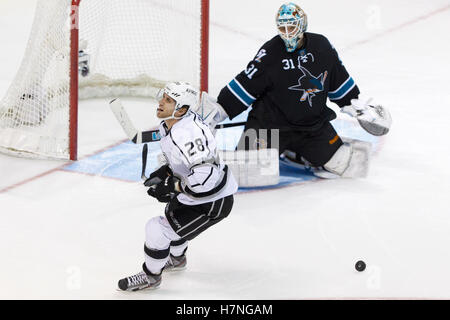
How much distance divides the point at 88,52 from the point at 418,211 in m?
2.37

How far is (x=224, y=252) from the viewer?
384 centimetres

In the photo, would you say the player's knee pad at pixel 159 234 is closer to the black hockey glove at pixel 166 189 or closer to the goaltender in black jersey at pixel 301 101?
the black hockey glove at pixel 166 189

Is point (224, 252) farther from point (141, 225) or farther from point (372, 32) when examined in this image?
point (372, 32)

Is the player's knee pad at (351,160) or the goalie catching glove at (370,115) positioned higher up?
the goalie catching glove at (370,115)

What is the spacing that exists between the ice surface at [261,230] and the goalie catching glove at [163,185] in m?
0.38

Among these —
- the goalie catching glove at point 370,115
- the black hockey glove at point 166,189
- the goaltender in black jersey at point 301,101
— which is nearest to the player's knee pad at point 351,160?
the goaltender in black jersey at point 301,101

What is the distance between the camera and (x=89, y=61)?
5680 millimetres

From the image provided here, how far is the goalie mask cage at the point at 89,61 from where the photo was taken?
4781 millimetres

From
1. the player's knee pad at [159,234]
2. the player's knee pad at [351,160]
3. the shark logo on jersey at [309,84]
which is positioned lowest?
the player's knee pad at [159,234]

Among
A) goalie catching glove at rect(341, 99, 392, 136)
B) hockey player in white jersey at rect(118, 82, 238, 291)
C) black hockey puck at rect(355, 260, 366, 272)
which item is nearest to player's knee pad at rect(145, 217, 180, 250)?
hockey player in white jersey at rect(118, 82, 238, 291)

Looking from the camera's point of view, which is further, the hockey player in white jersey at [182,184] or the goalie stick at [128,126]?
the goalie stick at [128,126]

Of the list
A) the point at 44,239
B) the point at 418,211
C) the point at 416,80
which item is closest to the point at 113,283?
the point at 44,239
